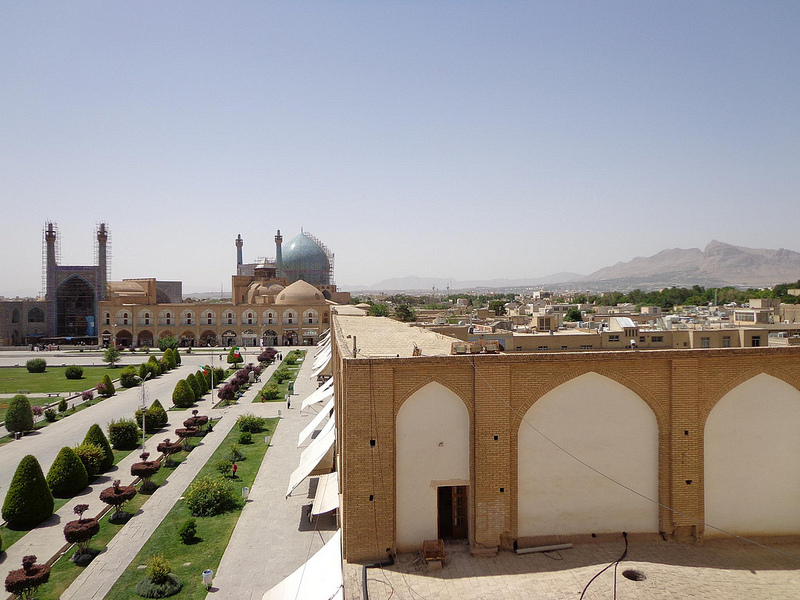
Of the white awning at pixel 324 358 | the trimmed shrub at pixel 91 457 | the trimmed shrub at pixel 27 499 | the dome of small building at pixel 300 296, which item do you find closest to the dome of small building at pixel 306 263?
the dome of small building at pixel 300 296

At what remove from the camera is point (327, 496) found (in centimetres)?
1214

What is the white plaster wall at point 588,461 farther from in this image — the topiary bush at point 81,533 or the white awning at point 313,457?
the topiary bush at point 81,533

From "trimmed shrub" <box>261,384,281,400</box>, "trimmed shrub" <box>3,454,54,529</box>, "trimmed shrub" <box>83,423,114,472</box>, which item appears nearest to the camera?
"trimmed shrub" <box>3,454,54,529</box>

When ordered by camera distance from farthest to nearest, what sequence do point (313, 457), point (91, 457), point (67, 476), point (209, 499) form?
point (91, 457) < point (67, 476) < point (209, 499) < point (313, 457)

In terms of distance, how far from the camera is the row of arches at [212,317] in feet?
194

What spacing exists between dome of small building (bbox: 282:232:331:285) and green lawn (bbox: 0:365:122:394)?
3523 centimetres

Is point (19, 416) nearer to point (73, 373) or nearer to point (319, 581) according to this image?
point (73, 373)

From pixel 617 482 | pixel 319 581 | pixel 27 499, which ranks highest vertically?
pixel 617 482

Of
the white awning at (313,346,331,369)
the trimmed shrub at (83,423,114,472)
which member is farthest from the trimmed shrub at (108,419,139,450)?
the white awning at (313,346,331,369)

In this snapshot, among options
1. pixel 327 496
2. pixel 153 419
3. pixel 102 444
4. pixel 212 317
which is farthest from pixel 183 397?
pixel 212 317

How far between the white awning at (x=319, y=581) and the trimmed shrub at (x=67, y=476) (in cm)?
825

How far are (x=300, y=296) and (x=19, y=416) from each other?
39.8 meters

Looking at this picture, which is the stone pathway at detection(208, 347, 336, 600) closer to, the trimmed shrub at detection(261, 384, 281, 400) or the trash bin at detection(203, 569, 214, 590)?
the trash bin at detection(203, 569, 214, 590)

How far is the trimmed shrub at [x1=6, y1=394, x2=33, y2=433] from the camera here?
810 inches
